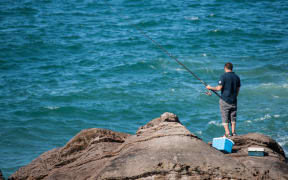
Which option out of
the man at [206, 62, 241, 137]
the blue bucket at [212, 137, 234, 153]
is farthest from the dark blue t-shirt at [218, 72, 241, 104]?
the blue bucket at [212, 137, 234, 153]

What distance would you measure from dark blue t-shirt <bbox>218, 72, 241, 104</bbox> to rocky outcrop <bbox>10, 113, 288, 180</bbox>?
98 cm

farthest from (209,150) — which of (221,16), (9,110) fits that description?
(221,16)

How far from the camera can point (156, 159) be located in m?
5.50

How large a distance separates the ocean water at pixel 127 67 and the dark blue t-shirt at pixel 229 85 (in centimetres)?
552

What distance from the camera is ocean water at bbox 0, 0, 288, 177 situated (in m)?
15.8

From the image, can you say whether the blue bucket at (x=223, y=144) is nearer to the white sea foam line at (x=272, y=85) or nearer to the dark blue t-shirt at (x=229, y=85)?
the dark blue t-shirt at (x=229, y=85)

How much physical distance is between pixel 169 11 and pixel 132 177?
85.4ft

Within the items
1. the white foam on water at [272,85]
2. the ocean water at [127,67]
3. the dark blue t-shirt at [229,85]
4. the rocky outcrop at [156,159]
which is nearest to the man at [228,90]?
the dark blue t-shirt at [229,85]

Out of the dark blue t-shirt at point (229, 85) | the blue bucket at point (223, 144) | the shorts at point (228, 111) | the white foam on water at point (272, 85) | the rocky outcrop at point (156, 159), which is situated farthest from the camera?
the white foam on water at point (272, 85)

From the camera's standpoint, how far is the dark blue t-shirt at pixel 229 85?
8414mm

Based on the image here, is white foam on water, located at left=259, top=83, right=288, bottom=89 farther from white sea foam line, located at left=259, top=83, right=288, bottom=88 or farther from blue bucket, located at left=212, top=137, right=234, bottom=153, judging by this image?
blue bucket, located at left=212, top=137, right=234, bottom=153

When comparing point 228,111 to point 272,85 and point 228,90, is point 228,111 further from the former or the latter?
point 272,85

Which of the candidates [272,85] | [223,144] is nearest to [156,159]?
[223,144]

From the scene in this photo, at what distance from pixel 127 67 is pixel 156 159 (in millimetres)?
15764
